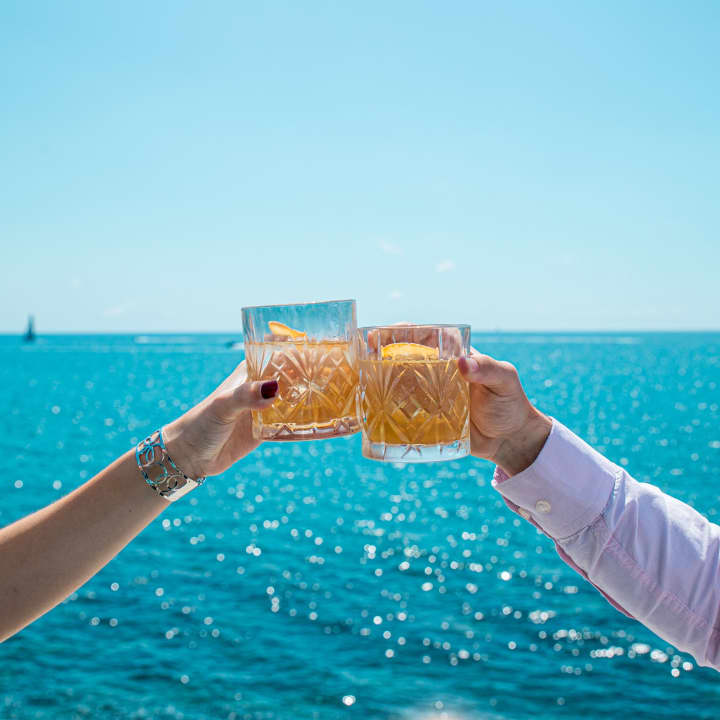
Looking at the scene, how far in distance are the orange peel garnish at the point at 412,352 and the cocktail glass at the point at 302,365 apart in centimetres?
18

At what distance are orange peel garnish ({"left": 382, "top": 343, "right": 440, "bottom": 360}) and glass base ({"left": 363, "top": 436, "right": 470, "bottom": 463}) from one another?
0.89ft

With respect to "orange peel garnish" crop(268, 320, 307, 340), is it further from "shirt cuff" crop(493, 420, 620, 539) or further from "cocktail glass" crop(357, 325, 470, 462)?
"shirt cuff" crop(493, 420, 620, 539)

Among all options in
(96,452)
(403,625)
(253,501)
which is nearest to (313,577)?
(403,625)

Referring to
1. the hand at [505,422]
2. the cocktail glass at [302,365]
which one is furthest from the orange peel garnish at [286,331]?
the hand at [505,422]

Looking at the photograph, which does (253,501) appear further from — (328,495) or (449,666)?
(449,666)

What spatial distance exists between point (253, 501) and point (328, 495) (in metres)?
3.12

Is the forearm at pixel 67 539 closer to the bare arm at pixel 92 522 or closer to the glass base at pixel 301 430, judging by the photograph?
the bare arm at pixel 92 522

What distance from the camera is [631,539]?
219 centimetres

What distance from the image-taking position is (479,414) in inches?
93.4

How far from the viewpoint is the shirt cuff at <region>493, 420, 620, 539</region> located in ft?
7.37

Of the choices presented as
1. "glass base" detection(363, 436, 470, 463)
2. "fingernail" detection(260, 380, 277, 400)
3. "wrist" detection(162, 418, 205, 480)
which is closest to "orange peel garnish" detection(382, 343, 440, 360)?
"glass base" detection(363, 436, 470, 463)

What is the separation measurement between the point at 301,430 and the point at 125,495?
57cm

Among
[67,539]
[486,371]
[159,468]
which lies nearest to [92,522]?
[67,539]

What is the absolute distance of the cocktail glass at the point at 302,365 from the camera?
7.32 feet
